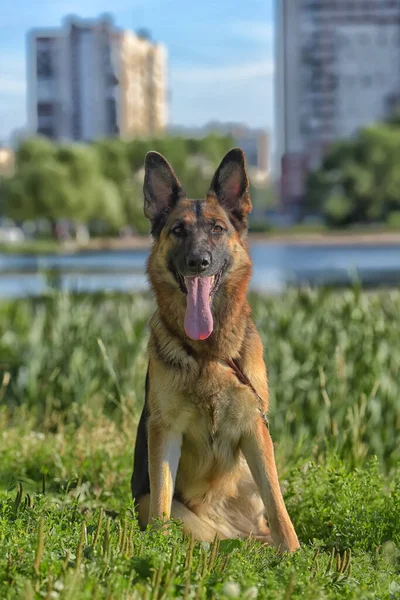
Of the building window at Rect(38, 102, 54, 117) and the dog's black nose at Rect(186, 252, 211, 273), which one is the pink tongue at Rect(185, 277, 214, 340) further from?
the building window at Rect(38, 102, 54, 117)

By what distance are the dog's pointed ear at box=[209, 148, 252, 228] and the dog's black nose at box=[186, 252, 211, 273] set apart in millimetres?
433

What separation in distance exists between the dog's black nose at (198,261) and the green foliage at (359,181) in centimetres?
6859

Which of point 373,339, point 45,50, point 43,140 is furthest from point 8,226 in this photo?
point 373,339

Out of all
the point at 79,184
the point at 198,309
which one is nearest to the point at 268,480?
the point at 198,309

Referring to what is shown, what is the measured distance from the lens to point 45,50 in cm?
11950

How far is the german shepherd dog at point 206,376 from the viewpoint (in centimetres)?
361

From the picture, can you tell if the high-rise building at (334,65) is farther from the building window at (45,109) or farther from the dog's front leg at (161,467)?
the dog's front leg at (161,467)

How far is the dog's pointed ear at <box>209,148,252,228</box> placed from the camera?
382cm

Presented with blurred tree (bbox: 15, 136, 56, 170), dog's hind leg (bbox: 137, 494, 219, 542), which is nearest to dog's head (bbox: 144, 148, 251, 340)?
dog's hind leg (bbox: 137, 494, 219, 542)

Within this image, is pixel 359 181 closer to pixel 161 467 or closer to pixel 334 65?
pixel 334 65

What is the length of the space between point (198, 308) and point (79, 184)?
53.7 meters

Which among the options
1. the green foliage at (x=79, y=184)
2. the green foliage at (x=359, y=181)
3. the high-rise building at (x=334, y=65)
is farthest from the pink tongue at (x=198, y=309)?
the high-rise building at (x=334, y=65)

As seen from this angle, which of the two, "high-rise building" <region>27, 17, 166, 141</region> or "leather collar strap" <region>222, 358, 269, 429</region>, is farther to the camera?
"high-rise building" <region>27, 17, 166, 141</region>

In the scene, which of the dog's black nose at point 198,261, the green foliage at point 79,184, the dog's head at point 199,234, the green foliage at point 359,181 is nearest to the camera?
the dog's black nose at point 198,261
